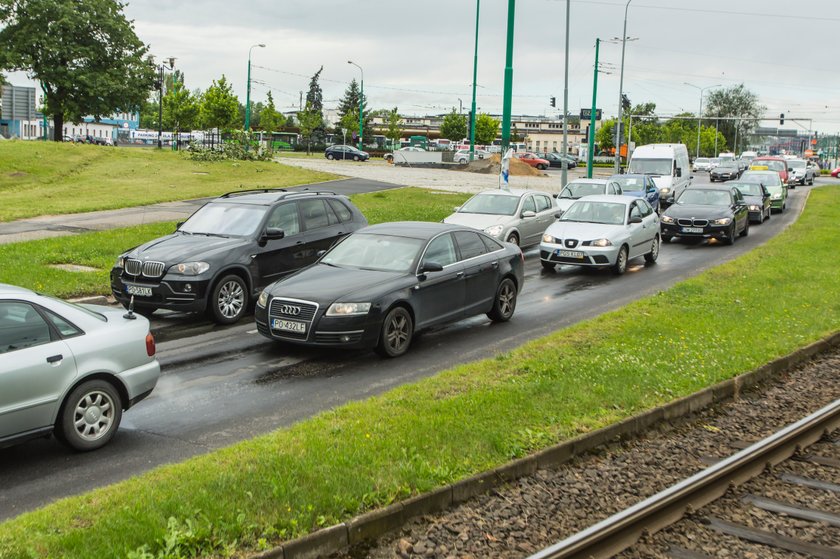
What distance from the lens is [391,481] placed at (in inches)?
241

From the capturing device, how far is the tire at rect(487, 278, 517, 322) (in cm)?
1310

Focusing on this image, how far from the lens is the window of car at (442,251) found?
→ 38.6 ft

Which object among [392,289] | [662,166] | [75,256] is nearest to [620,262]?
[392,289]

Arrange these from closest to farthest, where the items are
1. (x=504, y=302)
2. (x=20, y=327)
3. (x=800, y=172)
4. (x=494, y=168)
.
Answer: (x=20, y=327) → (x=504, y=302) → (x=800, y=172) → (x=494, y=168)

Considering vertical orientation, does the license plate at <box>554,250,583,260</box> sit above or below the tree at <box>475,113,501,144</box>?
below

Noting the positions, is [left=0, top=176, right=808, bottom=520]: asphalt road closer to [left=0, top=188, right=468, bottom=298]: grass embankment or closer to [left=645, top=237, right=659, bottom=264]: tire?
[left=0, top=188, right=468, bottom=298]: grass embankment

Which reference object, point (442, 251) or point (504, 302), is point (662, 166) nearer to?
point (504, 302)

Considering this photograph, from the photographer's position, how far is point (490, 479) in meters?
6.48

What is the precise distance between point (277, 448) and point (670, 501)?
2907 millimetres

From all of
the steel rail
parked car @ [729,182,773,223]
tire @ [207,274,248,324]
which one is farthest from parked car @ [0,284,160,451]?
parked car @ [729,182,773,223]

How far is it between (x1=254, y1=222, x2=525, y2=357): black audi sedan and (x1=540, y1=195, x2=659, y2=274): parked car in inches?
209

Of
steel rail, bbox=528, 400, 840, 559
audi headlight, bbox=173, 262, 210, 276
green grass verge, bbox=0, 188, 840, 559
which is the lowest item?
steel rail, bbox=528, 400, 840, 559

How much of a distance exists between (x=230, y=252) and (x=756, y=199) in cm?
2435

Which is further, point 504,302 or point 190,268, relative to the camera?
point 504,302
